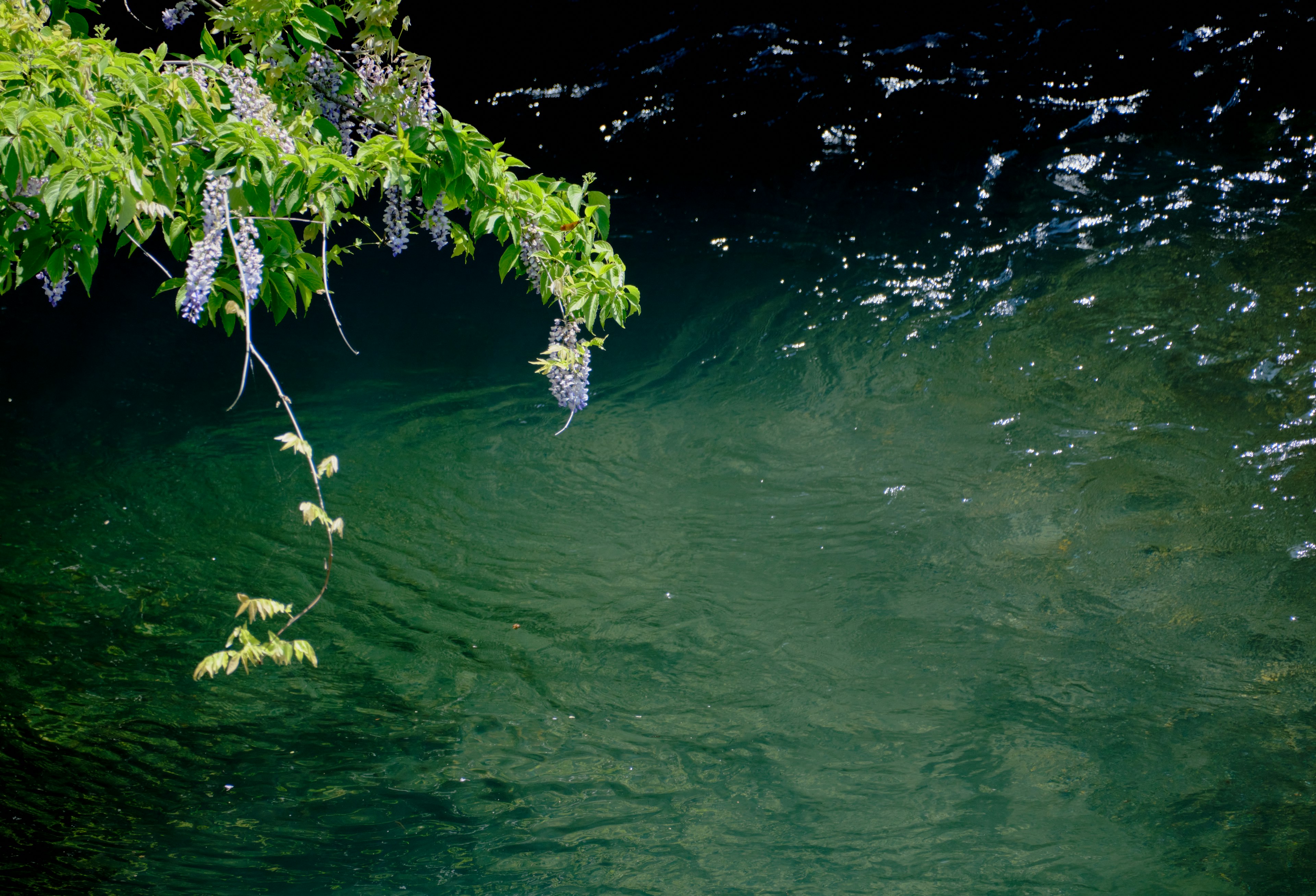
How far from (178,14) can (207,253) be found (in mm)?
1269

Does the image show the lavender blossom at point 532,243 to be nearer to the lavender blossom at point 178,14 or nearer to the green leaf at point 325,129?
the green leaf at point 325,129

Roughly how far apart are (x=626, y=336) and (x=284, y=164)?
3.90m

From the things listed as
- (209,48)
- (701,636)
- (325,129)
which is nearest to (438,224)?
(325,129)

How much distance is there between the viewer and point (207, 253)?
176 cm

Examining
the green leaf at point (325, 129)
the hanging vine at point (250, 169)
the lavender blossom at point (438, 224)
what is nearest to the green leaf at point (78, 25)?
the hanging vine at point (250, 169)

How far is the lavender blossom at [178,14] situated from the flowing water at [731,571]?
7.41 ft

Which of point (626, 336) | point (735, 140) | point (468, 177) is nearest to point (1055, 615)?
point (626, 336)

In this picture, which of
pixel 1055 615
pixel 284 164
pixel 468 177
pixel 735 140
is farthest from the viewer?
pixel 735 140

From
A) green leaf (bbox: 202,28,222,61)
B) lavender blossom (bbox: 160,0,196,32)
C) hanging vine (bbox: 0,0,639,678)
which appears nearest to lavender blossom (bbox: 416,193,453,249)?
hanging vine (bbox: 0,0,639,678)

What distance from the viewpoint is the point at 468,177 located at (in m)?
1.95

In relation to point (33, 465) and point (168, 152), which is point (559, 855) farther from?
point (33, 465)

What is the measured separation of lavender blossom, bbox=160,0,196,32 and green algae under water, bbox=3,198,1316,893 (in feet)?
7.45

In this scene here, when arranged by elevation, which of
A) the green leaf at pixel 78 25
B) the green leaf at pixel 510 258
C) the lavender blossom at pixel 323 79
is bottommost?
the green leaf at pixel 510 258

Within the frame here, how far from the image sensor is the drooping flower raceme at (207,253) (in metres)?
1.75
